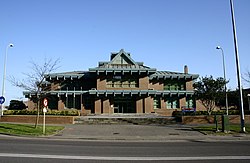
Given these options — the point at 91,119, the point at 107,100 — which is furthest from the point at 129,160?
the point at 107,100

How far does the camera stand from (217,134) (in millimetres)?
19453

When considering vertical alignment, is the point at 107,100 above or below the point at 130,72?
below

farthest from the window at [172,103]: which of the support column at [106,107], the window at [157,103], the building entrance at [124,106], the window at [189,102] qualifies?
the support column at [106,107]

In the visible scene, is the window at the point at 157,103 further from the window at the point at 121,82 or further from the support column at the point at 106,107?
the support column at the point at 106,107

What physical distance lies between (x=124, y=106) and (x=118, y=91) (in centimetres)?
330

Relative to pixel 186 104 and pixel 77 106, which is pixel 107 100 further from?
pixel 186 104

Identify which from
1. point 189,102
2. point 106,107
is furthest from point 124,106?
point 189,102

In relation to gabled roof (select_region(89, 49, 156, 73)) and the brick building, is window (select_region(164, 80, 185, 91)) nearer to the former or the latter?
the brick building

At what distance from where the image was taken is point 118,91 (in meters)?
39.6

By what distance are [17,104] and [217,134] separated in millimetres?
41227

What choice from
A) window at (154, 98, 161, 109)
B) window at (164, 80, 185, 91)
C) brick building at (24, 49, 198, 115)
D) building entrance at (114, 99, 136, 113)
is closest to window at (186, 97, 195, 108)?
brick building at (24, 49, 198, 115)

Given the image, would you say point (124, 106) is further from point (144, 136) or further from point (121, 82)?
point (144, 136)

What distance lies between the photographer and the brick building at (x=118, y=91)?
40375 millimetres

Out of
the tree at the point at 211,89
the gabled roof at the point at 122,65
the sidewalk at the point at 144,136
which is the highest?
the gabled roof at the point at 122,65
